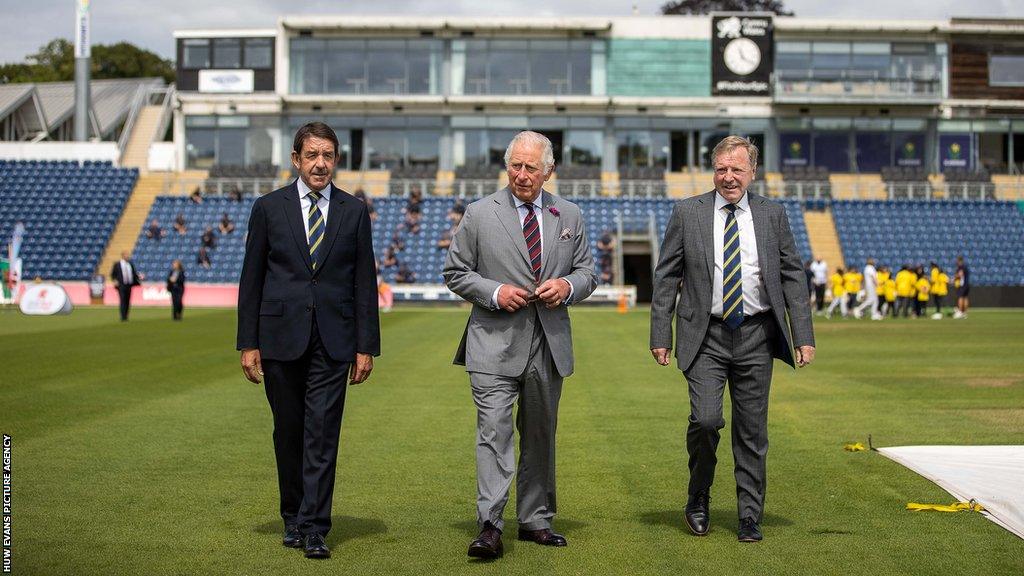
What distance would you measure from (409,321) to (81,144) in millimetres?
31366

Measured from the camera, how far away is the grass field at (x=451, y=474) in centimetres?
636

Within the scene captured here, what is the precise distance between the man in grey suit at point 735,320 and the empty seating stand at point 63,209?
4395 centimetres

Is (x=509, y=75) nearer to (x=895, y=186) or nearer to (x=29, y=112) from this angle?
(x=895, y=186)

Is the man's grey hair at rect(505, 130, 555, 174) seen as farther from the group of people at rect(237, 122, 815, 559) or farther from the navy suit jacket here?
the navy suit jacket

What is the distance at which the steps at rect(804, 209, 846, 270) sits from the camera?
49656mm

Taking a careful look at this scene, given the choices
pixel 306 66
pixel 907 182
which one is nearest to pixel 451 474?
pixel 907 182

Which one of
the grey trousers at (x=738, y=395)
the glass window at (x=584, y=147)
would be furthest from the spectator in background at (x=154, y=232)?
the grey trousers at (x=738, y=395)

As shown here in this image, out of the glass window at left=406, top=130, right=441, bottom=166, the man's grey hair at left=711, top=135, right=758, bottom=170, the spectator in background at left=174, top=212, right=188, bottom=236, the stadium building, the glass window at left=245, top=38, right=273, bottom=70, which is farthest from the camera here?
the glass window at left=245, top=38, right=273, bottom=70

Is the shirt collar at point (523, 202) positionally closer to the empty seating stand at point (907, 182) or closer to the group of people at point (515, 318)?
the group of people at point (515, 318)

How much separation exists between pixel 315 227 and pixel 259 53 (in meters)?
53.5

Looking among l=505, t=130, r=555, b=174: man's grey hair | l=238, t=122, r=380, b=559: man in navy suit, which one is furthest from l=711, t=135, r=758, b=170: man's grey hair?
l=238, t=122, r=380, b=559: man in navy suit

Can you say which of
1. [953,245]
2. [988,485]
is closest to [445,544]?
[988,485]

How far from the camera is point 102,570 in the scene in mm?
5969

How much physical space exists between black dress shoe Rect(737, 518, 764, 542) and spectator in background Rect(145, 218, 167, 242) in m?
45.5
